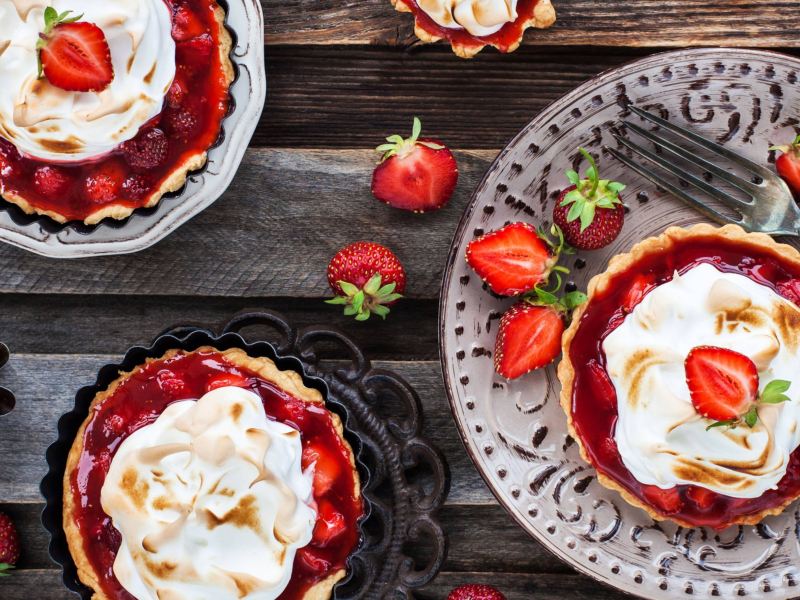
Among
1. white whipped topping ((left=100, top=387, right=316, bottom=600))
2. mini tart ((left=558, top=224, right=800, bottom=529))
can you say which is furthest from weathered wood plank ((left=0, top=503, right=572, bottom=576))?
white whipped topping ((left=100, top=387, right=316, bottom=600))

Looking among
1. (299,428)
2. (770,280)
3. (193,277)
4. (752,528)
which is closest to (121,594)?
(299,428)

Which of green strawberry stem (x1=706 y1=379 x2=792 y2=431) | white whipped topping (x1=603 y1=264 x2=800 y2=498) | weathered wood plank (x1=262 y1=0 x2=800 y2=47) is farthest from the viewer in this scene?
weathered wood plank (x1=262 y1=0 x2=800 y2=47)

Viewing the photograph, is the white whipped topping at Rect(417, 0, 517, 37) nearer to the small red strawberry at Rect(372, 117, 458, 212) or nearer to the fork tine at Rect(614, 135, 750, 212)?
the small red strawberry at Rect(372, 117, 458, 212)

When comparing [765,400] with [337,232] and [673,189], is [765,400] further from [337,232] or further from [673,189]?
[337,232]

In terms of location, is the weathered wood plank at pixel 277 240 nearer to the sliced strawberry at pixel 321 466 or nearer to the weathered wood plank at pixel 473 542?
the sliced strawberry at pixel 321 466

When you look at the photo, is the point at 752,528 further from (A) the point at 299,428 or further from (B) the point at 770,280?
(A) the point at 299,428
